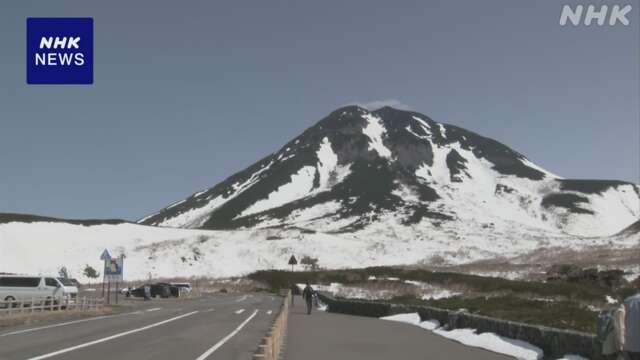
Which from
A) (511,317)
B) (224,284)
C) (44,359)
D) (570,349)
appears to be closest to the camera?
(570,349)

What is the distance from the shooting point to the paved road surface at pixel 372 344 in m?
18.4

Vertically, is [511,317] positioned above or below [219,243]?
below

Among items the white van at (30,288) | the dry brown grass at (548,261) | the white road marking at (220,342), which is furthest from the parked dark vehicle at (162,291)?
the white road marking at (220,342)

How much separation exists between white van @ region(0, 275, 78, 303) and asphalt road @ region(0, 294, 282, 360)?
1039cm

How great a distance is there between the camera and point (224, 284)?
89938 mm

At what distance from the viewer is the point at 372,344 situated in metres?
21.9

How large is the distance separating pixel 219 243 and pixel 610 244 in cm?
6436

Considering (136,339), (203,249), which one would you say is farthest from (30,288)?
(203,249)

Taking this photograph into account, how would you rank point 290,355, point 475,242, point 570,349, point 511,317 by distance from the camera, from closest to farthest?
1. point 570,349
2. point 290,355
3. point 511,317
4. point 475,242

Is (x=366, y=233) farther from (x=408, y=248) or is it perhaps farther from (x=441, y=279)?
(x=441, y=279)

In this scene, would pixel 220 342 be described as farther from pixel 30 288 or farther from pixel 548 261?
pixel 548 261

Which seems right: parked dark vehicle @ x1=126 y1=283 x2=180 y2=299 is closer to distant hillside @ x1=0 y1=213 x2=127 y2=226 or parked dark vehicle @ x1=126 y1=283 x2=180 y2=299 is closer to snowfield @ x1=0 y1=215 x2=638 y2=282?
snowfield @ x1=0 y1=215 x2=638 y2=282

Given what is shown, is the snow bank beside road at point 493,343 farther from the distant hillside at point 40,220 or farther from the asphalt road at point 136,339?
the distant hillside at point 40,220

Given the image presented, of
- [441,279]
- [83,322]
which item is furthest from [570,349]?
[441,279]
